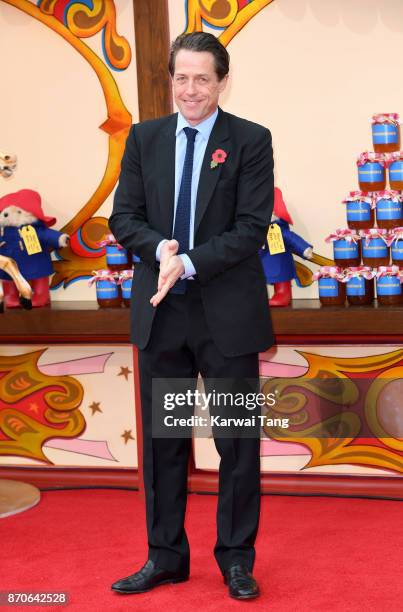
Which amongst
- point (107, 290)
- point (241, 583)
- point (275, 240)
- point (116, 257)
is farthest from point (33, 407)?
point (241, 583)

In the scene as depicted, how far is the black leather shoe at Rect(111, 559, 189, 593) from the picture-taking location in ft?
9.37

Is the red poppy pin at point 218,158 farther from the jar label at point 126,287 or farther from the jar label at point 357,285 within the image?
the jar label at point 126,287

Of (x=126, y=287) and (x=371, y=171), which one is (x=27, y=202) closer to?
(x=126, y=287)

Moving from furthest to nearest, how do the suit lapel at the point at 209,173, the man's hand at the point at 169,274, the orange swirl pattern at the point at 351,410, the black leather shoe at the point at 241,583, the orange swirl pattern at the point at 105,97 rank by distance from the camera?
the orange swirl pattern at the point at 105,97 < the orange swirl pattern at the point at 351,410 < the black leather shoe at the point at 241,583 < the suit lapel at the point at 209,173 < the man's hand at the point at 169,274

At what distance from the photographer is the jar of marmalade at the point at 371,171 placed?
3674mm

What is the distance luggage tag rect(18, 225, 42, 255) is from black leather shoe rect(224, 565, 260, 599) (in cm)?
179

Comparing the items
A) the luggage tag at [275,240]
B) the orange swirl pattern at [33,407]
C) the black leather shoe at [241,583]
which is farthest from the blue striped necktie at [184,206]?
the orange swirl pattern at [33,407]

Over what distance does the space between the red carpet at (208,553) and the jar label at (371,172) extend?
50.1 inches

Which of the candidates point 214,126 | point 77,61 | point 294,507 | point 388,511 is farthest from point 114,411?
point 214,126

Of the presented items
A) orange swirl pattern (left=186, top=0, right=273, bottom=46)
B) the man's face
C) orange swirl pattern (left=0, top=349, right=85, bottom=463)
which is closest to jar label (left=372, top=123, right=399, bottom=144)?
orange swirl pattern (left=186, top=0, right=273, bottom=46)

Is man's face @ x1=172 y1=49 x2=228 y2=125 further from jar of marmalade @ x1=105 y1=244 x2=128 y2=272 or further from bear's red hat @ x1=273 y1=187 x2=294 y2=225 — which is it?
jar of marmalade @ x1=105 y1=244 x2=128 y2=272

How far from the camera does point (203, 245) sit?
258 cm

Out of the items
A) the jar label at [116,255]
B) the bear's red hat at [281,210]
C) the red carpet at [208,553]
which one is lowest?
the red carpet at [208,553]

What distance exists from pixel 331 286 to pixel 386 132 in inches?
24.5
